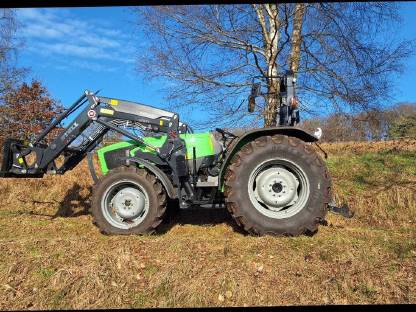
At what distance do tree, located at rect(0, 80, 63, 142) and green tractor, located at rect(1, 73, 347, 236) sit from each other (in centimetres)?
1080

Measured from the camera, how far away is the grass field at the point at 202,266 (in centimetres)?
417

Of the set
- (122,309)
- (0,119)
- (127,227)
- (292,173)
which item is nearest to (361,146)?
(292,173)

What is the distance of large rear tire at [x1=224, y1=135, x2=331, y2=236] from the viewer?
5789 millimetres

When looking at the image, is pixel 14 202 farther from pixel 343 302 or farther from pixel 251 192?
pixel 343 302

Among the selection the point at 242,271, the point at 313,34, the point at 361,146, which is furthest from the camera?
the point at 361,146

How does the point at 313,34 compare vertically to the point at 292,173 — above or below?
above

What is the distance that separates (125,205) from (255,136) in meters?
2.06

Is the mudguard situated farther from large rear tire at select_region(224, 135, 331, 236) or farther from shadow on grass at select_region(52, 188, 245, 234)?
large rear tire at select_region(224, 135, 331, 236)

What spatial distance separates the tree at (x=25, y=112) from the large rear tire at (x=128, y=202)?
38.6ft

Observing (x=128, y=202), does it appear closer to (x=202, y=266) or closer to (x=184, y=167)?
(x=184, y=167)

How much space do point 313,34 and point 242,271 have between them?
24.3 feet

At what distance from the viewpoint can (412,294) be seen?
409 cm

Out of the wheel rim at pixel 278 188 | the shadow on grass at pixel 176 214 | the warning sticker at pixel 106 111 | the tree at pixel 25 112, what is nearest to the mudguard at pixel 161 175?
the shadow on grass at pixel 176 214

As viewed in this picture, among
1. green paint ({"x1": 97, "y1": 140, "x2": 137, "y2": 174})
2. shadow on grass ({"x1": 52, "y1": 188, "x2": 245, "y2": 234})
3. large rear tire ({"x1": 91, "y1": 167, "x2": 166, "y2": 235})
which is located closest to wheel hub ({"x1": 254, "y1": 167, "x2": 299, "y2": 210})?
shadow on grass ({"x1": 52, "y1": 188, "x2": 245, "y2": 234})
